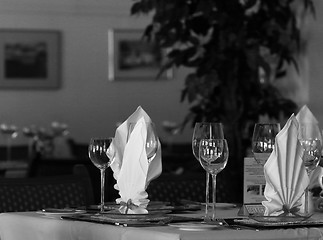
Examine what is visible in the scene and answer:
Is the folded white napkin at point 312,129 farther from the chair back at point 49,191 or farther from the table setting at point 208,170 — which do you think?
the chair back at point 49,191

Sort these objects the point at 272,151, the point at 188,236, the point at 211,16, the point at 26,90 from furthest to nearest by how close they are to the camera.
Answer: the point at 26,90
the point at 211,16
the point at 272,151
the point at 188,236

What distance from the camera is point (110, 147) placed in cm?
309

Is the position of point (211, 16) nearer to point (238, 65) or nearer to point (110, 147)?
point (238, 65)

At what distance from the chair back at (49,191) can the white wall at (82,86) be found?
726 cm

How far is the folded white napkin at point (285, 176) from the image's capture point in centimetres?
285

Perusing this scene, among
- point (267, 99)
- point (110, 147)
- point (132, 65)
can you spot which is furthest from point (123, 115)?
point (110, 147)

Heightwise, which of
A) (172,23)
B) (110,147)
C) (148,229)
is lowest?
(148,229)

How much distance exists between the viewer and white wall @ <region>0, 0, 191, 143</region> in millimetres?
11008

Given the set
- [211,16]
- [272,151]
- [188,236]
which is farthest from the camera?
[211,16]

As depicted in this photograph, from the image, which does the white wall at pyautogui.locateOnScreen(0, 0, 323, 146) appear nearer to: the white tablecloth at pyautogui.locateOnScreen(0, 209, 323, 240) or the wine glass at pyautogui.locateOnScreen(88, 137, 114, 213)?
the white tablecloth at pyautogui.locateOnScreen(0, 209, 323, 240)

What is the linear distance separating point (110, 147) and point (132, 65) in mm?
8524

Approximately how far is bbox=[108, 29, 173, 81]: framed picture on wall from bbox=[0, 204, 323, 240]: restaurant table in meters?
8.16

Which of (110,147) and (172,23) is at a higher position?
(172,23)

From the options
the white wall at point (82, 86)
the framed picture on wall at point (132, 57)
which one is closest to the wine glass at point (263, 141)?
the white wall at point (82, 86)
